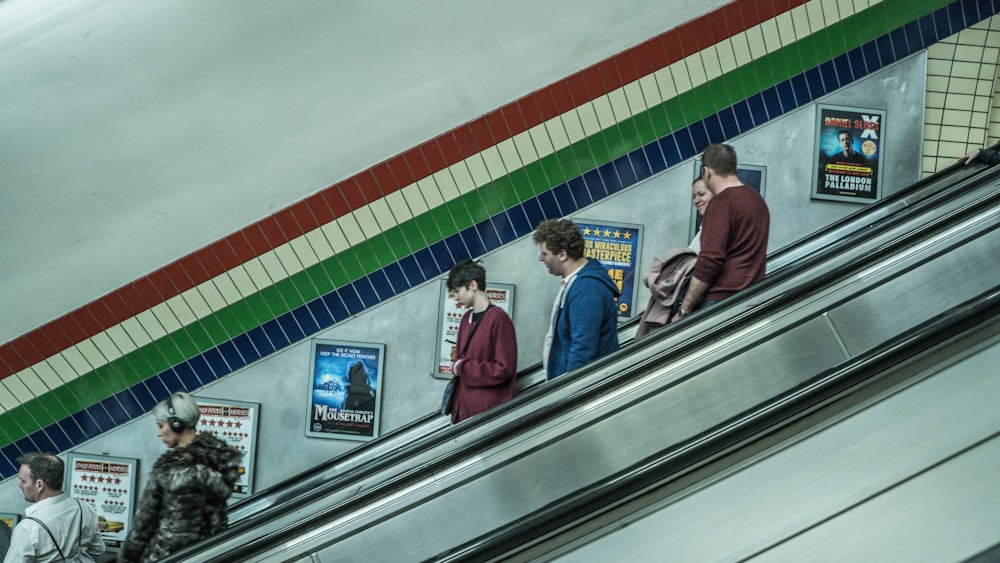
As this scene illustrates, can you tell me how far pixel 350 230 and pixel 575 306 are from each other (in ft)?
6.40

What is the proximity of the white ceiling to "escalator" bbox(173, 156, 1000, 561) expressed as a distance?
8.05 feet

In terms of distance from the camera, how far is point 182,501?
134 inches

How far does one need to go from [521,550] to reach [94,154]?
3.89 m

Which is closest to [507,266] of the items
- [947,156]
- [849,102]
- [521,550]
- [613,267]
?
[613,267]

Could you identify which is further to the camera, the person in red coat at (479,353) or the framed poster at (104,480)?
the framed poster at (104,480)

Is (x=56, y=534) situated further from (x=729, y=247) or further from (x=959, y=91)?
(x=959, y=91)

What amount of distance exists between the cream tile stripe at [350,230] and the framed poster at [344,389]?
521 millimetres

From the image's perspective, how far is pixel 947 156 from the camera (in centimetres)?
567

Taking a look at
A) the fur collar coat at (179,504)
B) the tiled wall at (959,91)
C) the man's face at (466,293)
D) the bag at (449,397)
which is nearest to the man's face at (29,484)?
the fur collar coat at (179,504)

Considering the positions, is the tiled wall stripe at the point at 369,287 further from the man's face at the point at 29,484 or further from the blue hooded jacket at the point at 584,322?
the blue hooded jacket at the point at 584,322

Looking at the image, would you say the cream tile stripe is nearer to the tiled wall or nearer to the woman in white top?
the tiled wall

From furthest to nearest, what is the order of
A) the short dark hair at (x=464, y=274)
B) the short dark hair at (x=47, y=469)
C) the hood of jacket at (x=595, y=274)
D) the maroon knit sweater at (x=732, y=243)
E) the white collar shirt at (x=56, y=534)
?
the short dark hair at (x=464, y=274), the short dark hair at (x=47, y=469), the white collar shirt at (x=56, y=534), the hood of jacket at (x=595, y=274), the maroon knit sweater at (x=732, y=243)

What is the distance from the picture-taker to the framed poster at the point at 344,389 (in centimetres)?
555

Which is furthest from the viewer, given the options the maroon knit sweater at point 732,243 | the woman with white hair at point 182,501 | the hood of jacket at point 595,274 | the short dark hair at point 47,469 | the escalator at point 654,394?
the short dark hair at point 47,469
